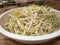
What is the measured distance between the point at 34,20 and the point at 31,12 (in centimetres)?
6

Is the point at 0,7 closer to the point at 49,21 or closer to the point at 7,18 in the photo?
the point at 7,18

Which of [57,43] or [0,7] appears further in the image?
[0,7]

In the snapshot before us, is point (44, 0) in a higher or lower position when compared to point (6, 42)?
higher

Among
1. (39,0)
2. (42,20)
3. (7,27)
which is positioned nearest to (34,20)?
(42,20)

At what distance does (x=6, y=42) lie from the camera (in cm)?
71

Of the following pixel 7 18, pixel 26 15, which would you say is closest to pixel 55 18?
pixel 26 15

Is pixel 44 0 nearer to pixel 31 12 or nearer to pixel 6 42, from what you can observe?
pixel 31 12

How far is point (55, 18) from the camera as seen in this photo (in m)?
0.74

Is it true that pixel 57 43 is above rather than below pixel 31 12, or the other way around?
below

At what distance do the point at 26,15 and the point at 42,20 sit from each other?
0.09 metres

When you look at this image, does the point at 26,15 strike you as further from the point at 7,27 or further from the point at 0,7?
the point at 0,7

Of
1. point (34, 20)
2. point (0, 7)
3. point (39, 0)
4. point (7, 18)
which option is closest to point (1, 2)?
point (0, 7)

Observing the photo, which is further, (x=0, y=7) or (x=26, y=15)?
(x=0, y=7)

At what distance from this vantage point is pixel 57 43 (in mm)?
701
